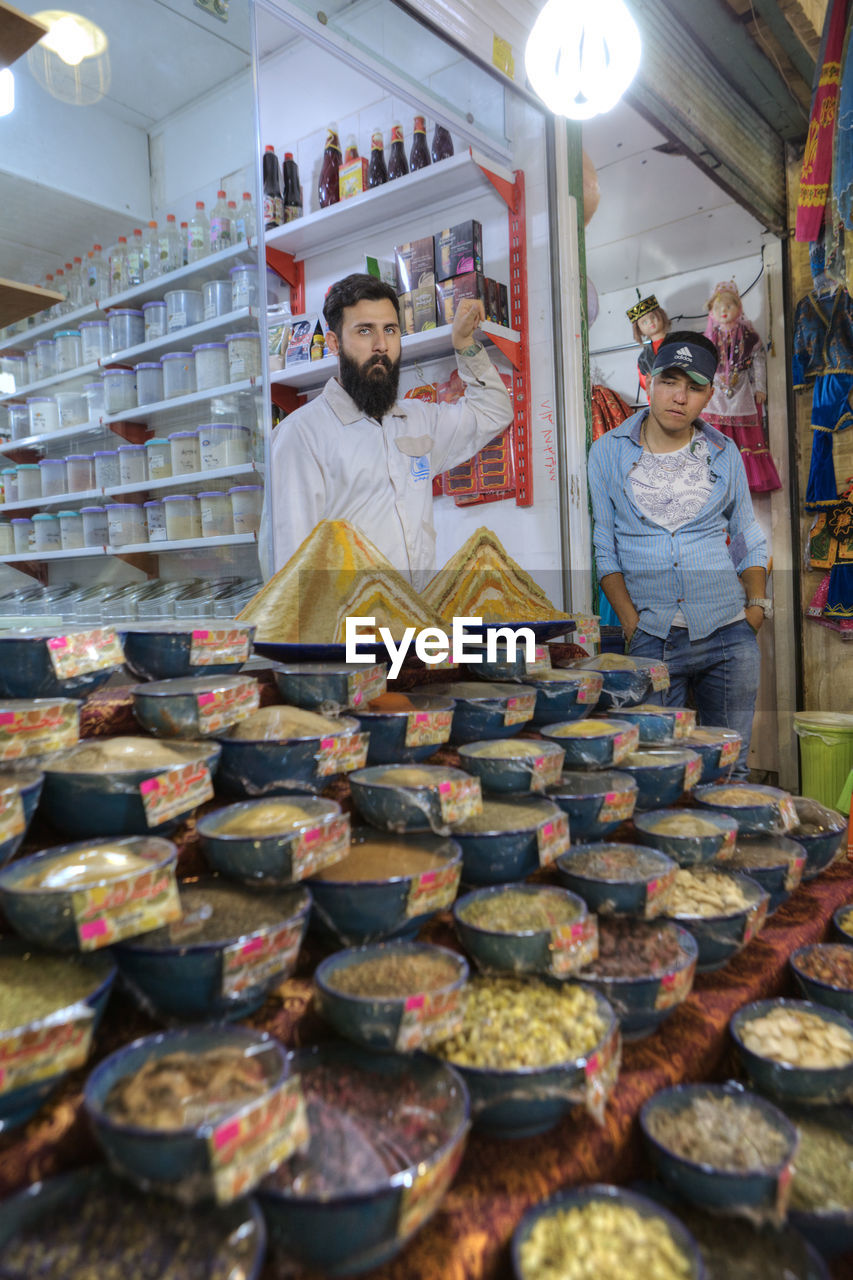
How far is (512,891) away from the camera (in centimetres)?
105

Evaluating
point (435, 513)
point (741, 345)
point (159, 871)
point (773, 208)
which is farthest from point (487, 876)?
point (773, 208)

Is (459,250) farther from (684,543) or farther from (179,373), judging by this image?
(684,543)

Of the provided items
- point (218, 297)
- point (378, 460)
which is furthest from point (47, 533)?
point (378, 460)

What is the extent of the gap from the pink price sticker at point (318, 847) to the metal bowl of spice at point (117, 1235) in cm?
31

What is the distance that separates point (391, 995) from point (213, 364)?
2.92 m

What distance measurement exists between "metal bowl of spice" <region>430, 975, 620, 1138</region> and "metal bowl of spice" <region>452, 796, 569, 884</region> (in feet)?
0.54

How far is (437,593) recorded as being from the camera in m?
1.71

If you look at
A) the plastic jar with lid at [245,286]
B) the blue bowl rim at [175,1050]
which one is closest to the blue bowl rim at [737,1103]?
the blue bowl rim at [175,1050]

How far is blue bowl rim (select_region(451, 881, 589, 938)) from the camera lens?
92 cm

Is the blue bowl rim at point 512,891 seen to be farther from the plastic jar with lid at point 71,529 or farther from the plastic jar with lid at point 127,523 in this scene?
the plastic jar with lid at point 71,529

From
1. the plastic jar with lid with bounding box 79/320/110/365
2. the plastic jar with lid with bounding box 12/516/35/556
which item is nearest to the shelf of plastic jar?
the plastic jar with lid with bounding box 79/320/110/365

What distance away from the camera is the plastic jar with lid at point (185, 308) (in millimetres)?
3279

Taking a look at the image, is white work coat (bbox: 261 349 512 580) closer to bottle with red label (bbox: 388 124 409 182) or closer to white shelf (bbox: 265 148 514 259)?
white shelf (bbox: 265 148 514 259)

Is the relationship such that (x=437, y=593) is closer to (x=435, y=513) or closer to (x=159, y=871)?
(x=159, y=871)
